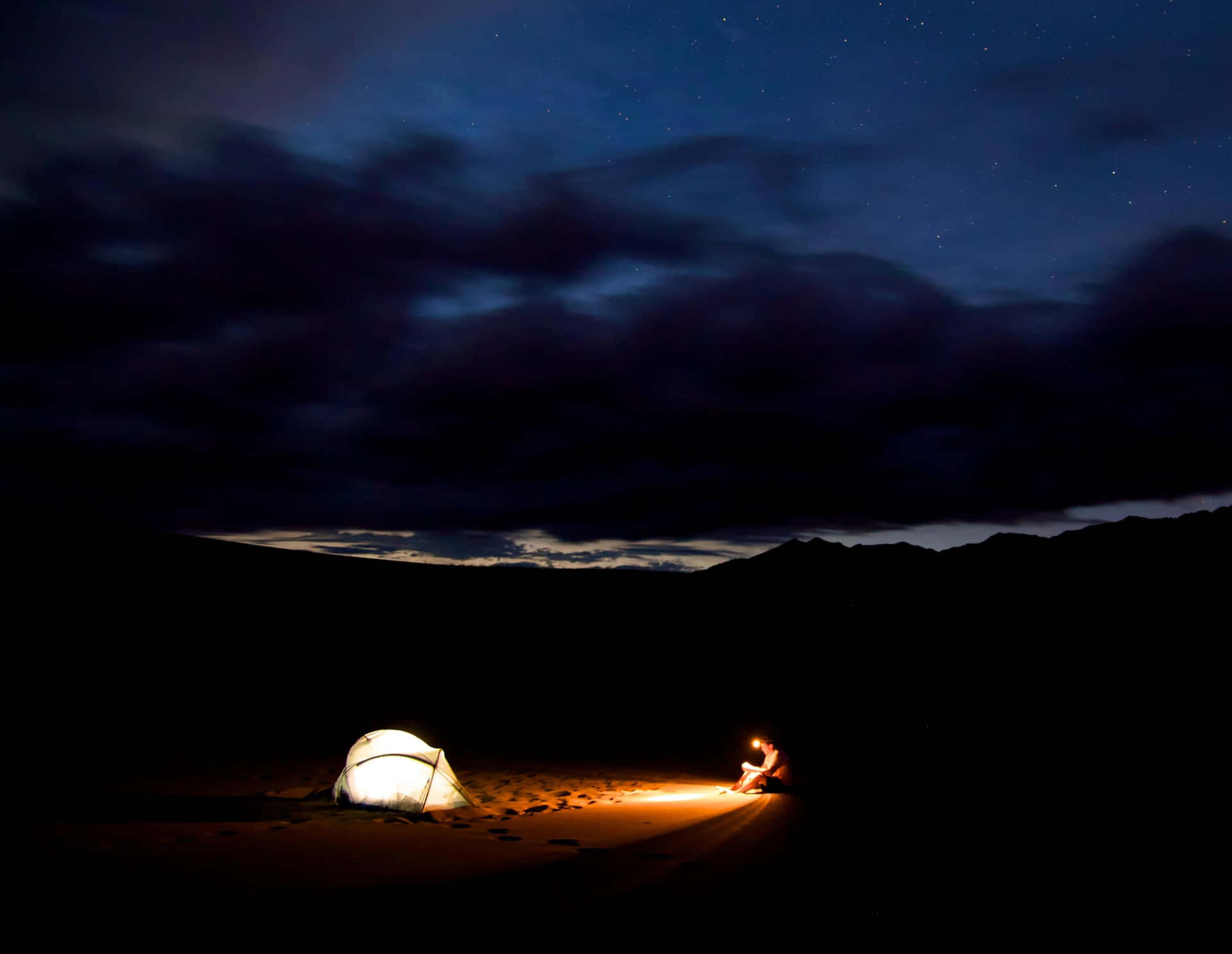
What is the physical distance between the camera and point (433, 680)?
2256 cm

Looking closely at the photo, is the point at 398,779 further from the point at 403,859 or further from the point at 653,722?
the point at 653,722

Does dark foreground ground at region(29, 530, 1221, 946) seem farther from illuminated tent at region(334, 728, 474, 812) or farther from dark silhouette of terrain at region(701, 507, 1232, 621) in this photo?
illuminated tent at region(334, 728, 474, 812)

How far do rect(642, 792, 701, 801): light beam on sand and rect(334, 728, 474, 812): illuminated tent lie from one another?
2.61m

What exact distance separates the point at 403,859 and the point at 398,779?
253 centimetres

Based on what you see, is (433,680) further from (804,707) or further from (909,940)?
(909,940)

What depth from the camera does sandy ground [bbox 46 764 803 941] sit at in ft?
15.1

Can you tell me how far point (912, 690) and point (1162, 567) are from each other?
13.0 metres

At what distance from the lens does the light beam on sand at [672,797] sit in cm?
1011

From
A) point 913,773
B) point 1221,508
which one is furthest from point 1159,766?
point 1221,508

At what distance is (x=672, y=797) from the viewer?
10453 mm

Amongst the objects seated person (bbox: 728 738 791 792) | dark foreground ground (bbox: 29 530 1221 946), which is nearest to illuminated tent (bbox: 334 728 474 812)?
dark foreground ground (bbox: 29 530 1221 946)

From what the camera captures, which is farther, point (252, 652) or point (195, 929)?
point (252, 652)

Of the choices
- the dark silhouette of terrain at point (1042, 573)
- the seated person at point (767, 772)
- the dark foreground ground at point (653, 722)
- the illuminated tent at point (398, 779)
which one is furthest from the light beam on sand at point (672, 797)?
the dark silhouette of terrain at point (1042, 573)

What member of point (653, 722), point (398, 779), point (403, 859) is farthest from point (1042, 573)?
point (403, 859)
